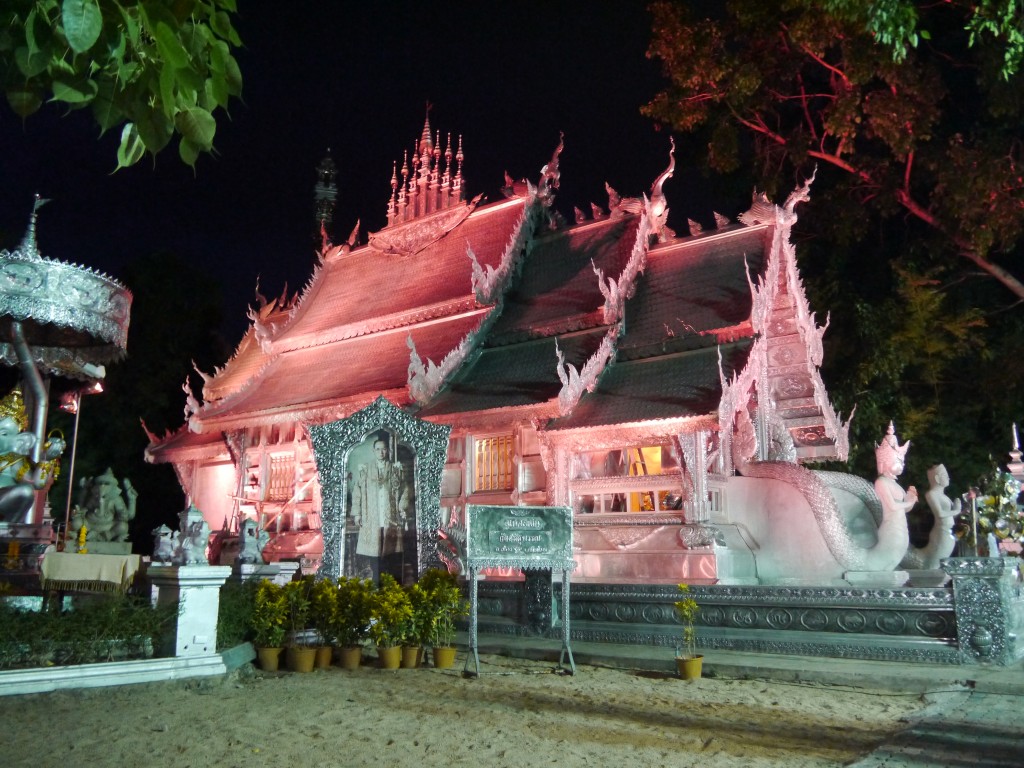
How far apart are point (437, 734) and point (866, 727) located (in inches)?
119

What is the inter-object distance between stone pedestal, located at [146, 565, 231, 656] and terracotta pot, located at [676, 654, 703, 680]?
4.37 meters

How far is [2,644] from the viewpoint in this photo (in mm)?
6855

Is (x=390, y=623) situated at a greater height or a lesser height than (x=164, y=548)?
lesser

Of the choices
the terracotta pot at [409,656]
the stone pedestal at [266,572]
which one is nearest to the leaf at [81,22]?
the terracotta pot at [409,656]

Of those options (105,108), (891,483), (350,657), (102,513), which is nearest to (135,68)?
(105,108)

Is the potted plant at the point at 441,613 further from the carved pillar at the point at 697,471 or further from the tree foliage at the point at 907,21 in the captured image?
the tree foliage at the point at 907,21

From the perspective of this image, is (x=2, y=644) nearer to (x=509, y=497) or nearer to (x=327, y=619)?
(x=327, y=619)

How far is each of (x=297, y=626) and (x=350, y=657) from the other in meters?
0.65

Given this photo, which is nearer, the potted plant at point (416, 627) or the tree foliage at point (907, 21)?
the potted plant at point (416, 627)

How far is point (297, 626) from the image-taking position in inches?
363

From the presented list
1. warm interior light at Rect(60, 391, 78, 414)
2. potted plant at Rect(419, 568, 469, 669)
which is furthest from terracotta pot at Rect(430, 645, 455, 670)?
warm interior light at Rect(60, 391, 78, 414)

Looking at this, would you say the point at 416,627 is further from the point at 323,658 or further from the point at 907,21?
the point at 907,21

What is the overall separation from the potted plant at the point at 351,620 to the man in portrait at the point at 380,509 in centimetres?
308

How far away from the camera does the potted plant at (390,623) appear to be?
905 cm
